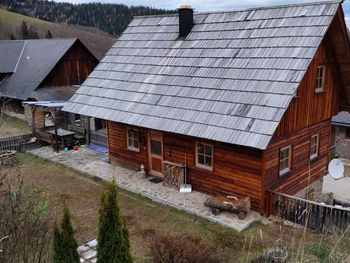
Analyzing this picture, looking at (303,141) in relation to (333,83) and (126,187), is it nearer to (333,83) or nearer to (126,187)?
(333,83)

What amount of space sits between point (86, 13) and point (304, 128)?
360ft

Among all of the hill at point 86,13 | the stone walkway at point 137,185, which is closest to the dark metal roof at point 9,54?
the stone walkway at point 137,185

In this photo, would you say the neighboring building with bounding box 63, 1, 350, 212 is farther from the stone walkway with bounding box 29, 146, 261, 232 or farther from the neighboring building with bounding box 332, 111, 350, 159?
the neighboring building with bounding box 332, 111, 350, 159

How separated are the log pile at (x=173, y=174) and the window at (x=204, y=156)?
2.21ft

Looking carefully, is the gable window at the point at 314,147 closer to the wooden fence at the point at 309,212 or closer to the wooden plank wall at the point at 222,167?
the wooden fence at the point at 309,212

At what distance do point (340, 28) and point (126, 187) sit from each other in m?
8.50

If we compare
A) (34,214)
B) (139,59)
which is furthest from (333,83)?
(34,214)

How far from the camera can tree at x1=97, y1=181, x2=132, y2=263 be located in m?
5.66

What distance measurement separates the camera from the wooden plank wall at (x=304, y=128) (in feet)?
35.3

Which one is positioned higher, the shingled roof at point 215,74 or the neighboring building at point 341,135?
the shingled roof at point 215,74

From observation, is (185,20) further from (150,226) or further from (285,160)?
(150,226)

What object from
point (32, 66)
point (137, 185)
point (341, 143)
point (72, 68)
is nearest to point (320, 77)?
point (137, 185)

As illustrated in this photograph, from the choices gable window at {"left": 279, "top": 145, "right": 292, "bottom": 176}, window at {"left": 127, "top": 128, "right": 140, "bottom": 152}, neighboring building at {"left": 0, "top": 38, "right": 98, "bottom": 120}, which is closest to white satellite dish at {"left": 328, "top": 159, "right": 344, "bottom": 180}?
gable window at {"left": 279, "top": 145, "right": 292, "bottom": 176}

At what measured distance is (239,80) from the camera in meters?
11.2
